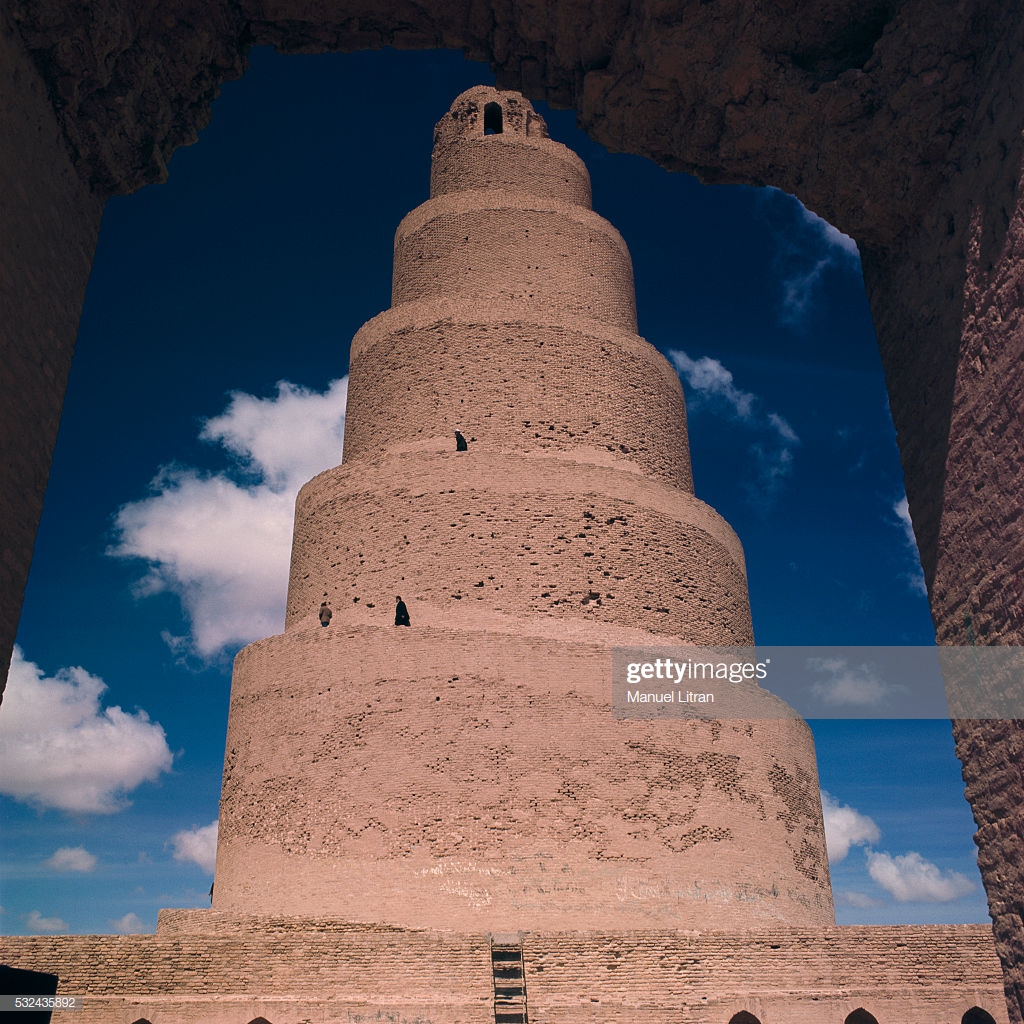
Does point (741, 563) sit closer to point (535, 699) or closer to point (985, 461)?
point (535, 699)

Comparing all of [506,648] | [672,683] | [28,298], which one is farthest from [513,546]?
[28,298]

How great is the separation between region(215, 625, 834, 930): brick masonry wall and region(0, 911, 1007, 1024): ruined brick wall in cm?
146

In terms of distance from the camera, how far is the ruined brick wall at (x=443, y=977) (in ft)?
29.0

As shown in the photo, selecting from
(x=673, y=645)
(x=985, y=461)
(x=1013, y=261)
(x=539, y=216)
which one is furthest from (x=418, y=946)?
(x=539, y=216)

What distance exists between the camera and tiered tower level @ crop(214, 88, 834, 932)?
36.7 ft

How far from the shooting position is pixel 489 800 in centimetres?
1128

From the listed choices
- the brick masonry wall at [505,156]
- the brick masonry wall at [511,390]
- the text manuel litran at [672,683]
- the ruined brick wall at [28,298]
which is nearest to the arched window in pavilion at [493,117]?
the brick masonry wall at [505,156]

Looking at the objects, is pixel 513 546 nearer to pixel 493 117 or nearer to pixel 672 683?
pixel 672 683

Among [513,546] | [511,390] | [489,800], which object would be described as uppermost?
[511,390]

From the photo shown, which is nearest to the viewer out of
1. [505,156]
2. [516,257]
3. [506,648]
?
[506,648]

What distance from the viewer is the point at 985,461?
183 inches

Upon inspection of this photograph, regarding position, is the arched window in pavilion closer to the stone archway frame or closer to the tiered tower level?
the tiered tower level

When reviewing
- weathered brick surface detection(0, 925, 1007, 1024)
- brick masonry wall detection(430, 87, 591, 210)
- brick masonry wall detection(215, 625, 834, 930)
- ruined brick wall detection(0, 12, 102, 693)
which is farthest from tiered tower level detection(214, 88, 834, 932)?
ruined brick wall detection(0, 12, 102, 693)

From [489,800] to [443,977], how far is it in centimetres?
247
